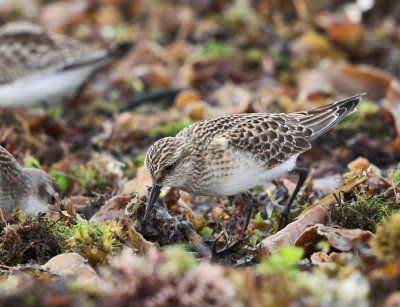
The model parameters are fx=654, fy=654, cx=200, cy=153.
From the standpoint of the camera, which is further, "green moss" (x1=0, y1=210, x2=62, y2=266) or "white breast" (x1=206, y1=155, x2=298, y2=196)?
"white breast" (x1=206, y1=155, x2=298, y2=196)

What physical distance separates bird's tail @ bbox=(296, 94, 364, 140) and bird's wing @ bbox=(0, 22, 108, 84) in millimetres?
4499

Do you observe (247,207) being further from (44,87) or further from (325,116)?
(44,87)

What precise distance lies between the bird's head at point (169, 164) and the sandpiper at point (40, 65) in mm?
4297

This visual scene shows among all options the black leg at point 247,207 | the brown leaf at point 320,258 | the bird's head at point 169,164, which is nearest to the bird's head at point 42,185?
the bird's head at point 169,164

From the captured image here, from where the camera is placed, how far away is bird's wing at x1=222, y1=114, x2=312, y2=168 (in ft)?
17.6

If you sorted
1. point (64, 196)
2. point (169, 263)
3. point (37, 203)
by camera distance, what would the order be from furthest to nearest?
point (64, 196)
point (37, 203)
point (169, 263)

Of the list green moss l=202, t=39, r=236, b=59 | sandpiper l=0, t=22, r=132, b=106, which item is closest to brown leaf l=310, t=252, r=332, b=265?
sandpiper l=0, t=22, r=132, b=106

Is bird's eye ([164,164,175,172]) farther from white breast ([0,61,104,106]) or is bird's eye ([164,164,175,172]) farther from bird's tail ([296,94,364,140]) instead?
white breast ([0,61,104,106])

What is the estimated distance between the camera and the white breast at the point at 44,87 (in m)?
8.94

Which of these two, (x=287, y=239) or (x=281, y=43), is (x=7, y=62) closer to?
(x=281, y=43)

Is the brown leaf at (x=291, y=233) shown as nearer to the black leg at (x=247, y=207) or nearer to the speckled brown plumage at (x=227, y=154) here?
the speckled brown plumage at (x=227, y=154)

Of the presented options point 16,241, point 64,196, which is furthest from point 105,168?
point 16,241

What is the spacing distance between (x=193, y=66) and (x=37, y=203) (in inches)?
185

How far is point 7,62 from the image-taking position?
29.9 feet
